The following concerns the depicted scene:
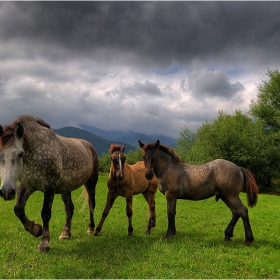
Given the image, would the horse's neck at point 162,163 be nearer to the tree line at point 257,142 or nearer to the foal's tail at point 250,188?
the foal's tail at point 250,188

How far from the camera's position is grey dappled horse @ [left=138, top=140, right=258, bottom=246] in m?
7.56

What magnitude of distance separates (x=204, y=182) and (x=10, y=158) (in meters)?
5.16

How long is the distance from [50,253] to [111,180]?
300cm

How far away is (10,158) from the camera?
5.45m

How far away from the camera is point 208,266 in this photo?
5.68m

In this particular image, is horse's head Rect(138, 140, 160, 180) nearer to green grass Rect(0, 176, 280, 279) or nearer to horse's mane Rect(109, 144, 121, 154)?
horse's mane Rect(109, 144, 121, 154)

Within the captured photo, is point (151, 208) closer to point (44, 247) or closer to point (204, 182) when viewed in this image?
point (204, 182)

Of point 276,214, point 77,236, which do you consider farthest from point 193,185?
point 276,214

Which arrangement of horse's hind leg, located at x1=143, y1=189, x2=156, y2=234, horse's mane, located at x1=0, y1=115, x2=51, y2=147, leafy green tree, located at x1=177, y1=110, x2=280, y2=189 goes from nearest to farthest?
horse's mane, located at x1=0, y1=115, x2=51, y2=147 → horse's hind leg, located at x1=143, y1=189, x2=156, y2=234 → leafy green tree, located at x1=177, y1=110, x2=280, y2=189

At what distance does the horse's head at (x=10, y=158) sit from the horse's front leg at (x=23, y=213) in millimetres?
1363

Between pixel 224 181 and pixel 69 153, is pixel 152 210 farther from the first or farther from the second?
pixel 69 153

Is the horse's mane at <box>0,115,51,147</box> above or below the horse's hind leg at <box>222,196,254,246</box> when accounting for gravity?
above

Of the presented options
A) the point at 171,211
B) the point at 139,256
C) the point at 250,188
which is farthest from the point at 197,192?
the point at 139,256

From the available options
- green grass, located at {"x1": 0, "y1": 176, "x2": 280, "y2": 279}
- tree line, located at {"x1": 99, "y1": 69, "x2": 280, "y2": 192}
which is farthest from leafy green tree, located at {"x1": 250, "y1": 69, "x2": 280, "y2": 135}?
green grass, located at {"x1": 0, "y1": 176, "x2": 280, "y2": 279}
